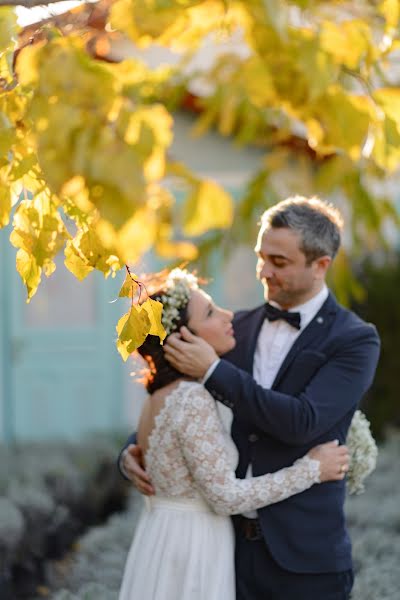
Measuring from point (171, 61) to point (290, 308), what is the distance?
5.72 meters

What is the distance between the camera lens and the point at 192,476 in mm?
3129

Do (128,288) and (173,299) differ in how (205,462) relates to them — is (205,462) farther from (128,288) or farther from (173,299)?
(128,288)

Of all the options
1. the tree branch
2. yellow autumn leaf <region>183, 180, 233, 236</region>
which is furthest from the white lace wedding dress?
the tree branch

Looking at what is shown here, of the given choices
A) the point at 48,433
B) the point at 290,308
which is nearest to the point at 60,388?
the point at 48,433

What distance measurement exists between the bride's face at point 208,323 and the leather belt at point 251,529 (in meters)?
0.58

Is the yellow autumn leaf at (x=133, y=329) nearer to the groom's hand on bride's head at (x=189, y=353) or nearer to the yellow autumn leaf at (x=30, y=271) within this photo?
the yellow autumn leaf at (x=30, y=271)

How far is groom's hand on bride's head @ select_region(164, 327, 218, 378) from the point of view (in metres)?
3.03

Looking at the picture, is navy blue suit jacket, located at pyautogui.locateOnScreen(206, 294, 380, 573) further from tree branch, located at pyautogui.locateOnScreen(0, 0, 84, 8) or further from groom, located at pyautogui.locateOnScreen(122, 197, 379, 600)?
tree branch, located at pyautogui.locateOnScreen(0, 0, 84, 8)

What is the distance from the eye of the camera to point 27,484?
233 inches

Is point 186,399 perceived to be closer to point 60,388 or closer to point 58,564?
point 58,564

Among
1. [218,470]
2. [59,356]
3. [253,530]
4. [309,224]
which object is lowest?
[59,356]

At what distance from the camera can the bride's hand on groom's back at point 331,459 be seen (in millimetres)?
3105

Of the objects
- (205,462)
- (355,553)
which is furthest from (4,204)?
(355,553)

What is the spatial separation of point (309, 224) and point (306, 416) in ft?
2.06
